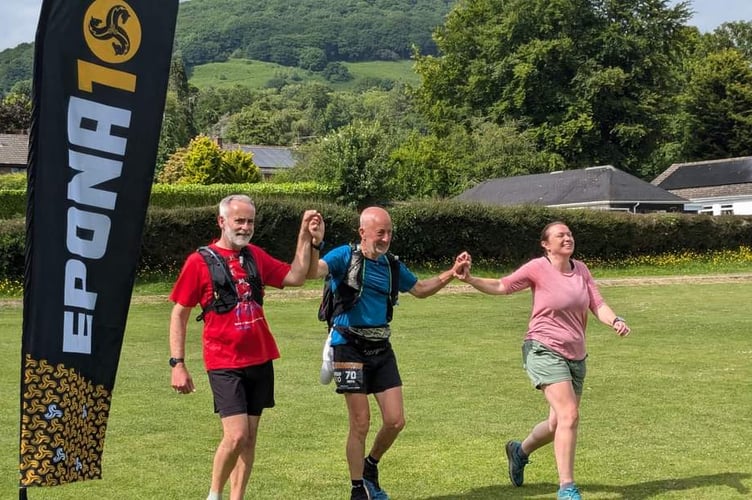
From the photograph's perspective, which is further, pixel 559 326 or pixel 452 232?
pixel 452 232

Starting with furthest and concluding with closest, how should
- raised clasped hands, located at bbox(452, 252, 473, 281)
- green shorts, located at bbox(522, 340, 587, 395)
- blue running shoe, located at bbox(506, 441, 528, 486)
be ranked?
blue running shoe, located at bbox(506, 441, 528, 486)
raised clasped hands, located at bbox(452, 252, 473, 281)
green shorts, located at bbox(522, 340, 587, 395)

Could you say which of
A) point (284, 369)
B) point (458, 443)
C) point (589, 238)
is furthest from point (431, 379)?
point (589, 238)

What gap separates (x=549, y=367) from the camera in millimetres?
7289

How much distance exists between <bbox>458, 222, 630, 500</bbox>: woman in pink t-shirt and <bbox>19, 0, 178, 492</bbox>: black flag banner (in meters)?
2.87

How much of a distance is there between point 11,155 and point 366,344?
88.7 metres

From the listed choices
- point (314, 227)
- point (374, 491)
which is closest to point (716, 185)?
point (374, 491)

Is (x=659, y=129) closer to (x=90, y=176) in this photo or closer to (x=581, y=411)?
(x=581, y=411)

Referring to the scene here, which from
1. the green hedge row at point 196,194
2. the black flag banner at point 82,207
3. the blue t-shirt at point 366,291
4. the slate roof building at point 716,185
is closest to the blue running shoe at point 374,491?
the blue t-shirt at point 366,291

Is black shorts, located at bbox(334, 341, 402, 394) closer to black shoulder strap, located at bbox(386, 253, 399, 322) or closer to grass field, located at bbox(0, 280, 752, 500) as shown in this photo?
black shoulder strap, located at bbox(386, 253, 399, 322)


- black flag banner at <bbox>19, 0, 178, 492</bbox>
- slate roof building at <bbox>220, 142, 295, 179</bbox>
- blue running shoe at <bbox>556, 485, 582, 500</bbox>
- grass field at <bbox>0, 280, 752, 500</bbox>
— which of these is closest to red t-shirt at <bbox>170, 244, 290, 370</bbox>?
black flag banner at <bbox>19, 0, 178, 492</bbox>

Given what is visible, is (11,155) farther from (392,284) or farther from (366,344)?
(366,344)

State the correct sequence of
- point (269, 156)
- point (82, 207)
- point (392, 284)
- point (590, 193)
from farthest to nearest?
point (269, 156) < point (590, 193) < point (392, 284) < point (82, 207)

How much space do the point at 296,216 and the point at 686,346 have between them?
15780mm

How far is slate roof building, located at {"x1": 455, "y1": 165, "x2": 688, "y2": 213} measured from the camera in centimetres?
5188
